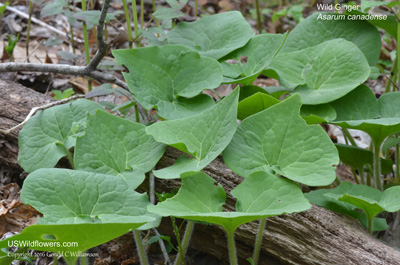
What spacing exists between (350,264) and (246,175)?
454mm

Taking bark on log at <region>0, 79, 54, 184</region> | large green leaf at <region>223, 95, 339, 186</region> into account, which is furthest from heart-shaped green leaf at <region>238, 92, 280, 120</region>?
bark on log at <region>0, 79, 54, 184</region>

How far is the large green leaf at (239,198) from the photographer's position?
108 cm

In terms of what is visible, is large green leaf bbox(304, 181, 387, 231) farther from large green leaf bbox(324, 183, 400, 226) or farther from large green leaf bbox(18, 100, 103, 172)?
large green leaf bbox(18, 100, 103, 172)

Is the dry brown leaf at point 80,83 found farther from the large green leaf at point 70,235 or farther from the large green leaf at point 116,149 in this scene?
the large green leaf at point 70,235

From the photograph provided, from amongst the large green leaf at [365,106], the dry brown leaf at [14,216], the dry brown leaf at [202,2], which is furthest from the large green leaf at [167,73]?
the dry brown leaf at [202,2]

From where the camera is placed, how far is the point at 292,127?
4.25 feet

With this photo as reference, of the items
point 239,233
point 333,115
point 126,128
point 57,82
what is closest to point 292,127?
point 333,115

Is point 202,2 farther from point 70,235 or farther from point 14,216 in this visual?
point 70,235

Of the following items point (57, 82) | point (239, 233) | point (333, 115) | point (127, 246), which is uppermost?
point (333, 115)

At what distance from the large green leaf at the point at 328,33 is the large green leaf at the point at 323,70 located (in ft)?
0.49

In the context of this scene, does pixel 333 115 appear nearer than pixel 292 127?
No

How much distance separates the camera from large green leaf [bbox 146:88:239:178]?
4.18 ft

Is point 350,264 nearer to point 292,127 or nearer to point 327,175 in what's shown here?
point 327,175

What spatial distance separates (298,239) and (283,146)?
353 mm
